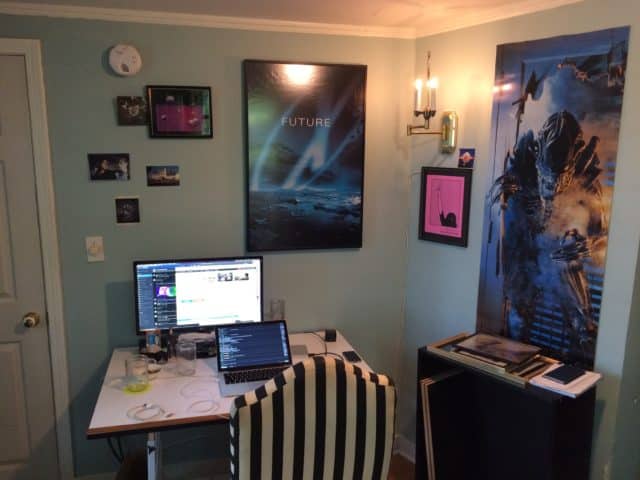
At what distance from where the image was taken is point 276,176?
2643 mm

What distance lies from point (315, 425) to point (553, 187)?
1.37m

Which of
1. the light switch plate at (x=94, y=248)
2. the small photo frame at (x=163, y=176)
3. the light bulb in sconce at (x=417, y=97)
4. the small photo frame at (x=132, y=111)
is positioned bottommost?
the light switch plate at (x=94, y=248)

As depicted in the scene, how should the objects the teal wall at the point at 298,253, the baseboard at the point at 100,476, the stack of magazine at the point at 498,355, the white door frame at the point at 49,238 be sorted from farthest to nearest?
the baseboard at the point at 100,476 < the white door frame at the point at 49,238 < the teal wall at the point at 298,253 < the stack of magazine at the point at 498,355

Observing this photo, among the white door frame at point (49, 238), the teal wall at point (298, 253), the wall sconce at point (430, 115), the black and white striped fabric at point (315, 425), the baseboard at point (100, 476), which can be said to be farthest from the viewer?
the baseboard at point (100, 476)

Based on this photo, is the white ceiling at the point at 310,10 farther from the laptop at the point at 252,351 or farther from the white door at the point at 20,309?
the laptop at the point at 252,351

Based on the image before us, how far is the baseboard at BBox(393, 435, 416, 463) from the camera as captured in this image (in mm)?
2943

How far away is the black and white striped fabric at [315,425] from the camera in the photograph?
153 cm

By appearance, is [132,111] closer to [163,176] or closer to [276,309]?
[163,176]

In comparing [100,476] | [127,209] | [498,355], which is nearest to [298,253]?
[127,209]

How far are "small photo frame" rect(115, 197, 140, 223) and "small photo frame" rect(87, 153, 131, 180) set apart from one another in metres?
0.10

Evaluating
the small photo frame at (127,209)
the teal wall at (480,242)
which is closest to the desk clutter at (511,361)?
the teal wall at (480,242)

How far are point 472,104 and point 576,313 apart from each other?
103 centimetres

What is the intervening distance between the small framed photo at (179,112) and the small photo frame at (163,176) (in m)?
0.15

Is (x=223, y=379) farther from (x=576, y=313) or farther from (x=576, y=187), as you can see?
(x=576, y=187)
